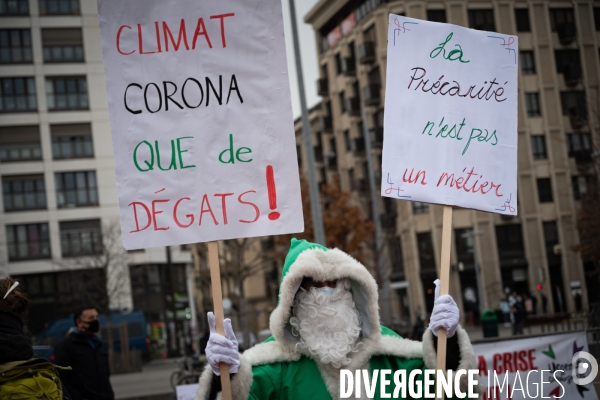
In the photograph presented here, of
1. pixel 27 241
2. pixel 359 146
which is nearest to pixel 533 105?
pixel 359 146

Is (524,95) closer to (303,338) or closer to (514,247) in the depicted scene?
(514,247)

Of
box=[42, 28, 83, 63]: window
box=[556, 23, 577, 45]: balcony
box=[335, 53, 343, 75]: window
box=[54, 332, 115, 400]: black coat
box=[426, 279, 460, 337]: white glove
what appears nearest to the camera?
box=[426, 279, 460, 337]: white glove

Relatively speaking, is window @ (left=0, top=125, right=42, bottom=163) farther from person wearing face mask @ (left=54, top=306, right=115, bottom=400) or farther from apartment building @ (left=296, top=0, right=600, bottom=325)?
person wearing face mask @ (left=54, top=306, right=115, bottom=400)

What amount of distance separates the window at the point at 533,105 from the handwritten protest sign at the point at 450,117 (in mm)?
45668

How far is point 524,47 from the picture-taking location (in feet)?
161

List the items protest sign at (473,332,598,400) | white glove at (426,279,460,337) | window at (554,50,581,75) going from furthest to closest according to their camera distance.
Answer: window at (554,50,581,75)
protest sign at (473,332,598,400)
white glove at (426,279,460,337)

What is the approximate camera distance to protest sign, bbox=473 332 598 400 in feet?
32.7

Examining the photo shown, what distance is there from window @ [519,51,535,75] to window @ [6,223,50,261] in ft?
95.6

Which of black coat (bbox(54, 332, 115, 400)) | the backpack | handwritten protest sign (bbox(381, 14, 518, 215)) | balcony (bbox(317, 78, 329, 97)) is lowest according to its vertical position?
black coat (bbox(54, 332, 115, 400))

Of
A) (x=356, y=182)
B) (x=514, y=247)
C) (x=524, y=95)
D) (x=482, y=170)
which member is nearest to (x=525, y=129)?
(x=524, y=95)

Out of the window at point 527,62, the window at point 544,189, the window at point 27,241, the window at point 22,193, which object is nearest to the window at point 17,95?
the window at point 22,193

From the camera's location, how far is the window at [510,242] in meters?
50.6

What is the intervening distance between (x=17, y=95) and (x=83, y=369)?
44831mm

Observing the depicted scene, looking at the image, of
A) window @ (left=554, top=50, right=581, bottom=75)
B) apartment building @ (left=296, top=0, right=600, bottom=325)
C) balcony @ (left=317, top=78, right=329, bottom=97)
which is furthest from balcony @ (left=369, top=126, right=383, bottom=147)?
window @ (left=554, top=50, right=581, bottom=75)
